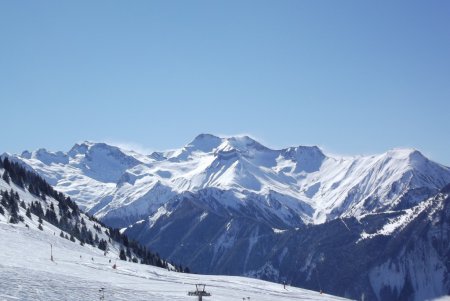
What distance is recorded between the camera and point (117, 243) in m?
198

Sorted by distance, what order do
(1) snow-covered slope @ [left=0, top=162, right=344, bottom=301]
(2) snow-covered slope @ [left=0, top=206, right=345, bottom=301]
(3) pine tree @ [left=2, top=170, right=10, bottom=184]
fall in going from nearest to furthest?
1. (2) snow-covered slope @ [left=0, top=206, right=345, bottom=301]
2. (1) snow-covered slope @ [left=0, top=162, right=344, bottom=301]
3. (3) pine tree @ [left=2, top=170, right=10, bottom=184]

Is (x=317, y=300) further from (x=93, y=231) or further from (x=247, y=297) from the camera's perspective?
(x=93, y=231)

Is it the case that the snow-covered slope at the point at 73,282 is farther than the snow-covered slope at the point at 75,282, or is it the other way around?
the snow-covered slope at the point at 73,282

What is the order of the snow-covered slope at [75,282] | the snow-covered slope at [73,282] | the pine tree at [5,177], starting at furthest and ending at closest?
the pine tree at [5,177] < the snow-covered slope at [73,282] < the snow-covered slope at [75,282]

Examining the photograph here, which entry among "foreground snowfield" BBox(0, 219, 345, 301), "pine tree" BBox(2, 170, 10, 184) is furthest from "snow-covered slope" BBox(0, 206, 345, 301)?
"pine tree" BBox(2, 170, 10, 184)

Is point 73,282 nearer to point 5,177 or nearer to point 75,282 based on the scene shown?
point 75,282

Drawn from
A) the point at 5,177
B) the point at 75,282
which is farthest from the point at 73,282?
the point at 5,177

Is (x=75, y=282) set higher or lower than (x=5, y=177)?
lower

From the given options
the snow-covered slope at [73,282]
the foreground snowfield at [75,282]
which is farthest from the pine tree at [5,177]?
the foreground snowfield at [75,282]

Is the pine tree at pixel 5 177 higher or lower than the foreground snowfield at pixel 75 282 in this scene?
higher

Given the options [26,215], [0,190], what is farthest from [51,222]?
[26,215]

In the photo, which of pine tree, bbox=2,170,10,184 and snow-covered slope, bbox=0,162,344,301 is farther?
pine tree, bbox=2,170,10,184

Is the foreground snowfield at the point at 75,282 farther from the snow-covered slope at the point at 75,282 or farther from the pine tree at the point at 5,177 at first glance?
the pine tree at the point at 5,177

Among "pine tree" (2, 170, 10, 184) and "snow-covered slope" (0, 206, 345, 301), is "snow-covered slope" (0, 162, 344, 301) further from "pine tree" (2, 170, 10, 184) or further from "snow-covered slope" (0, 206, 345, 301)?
"pine tree" (2, 170, 10, 184)
